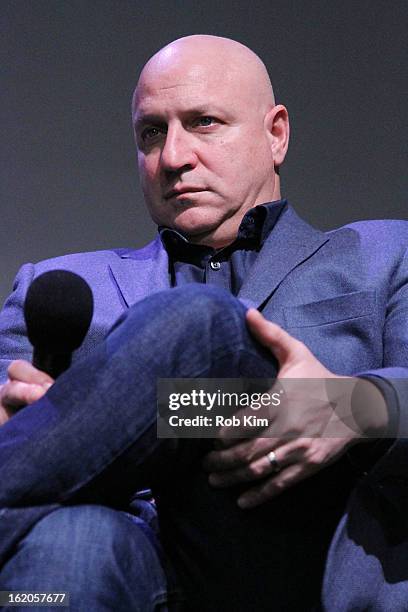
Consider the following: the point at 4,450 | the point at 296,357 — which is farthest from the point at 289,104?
the point at 4,450

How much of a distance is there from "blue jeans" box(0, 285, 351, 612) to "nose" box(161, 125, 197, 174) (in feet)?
2.03

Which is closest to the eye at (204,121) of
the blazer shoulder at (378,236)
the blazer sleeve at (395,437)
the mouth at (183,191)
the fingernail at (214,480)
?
the mouth at (183,191)

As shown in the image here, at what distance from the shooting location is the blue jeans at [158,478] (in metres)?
0.72

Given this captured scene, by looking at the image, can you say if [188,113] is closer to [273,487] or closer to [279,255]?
[279,255]

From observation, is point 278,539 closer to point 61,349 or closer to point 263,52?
point 61,349

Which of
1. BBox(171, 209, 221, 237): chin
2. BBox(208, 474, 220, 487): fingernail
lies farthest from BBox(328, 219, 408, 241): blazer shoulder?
BBox(208, 474, 220, 487): fingernail

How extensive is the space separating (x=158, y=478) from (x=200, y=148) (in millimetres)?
754

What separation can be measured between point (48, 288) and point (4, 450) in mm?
159

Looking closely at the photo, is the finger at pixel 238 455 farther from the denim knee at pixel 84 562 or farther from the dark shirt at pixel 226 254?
the dark shirt at pixel 226 254

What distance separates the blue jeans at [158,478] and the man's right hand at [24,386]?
0.04 m

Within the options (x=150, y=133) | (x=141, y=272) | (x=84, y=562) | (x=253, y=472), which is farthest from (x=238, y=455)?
(x=150, y=133)

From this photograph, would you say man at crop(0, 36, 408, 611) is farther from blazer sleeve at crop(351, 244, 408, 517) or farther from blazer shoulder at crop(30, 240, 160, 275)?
blazer shoulder at crop(30, 240, 160, 275)

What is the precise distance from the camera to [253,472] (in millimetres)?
792

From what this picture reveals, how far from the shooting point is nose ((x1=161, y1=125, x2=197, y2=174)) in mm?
1380
